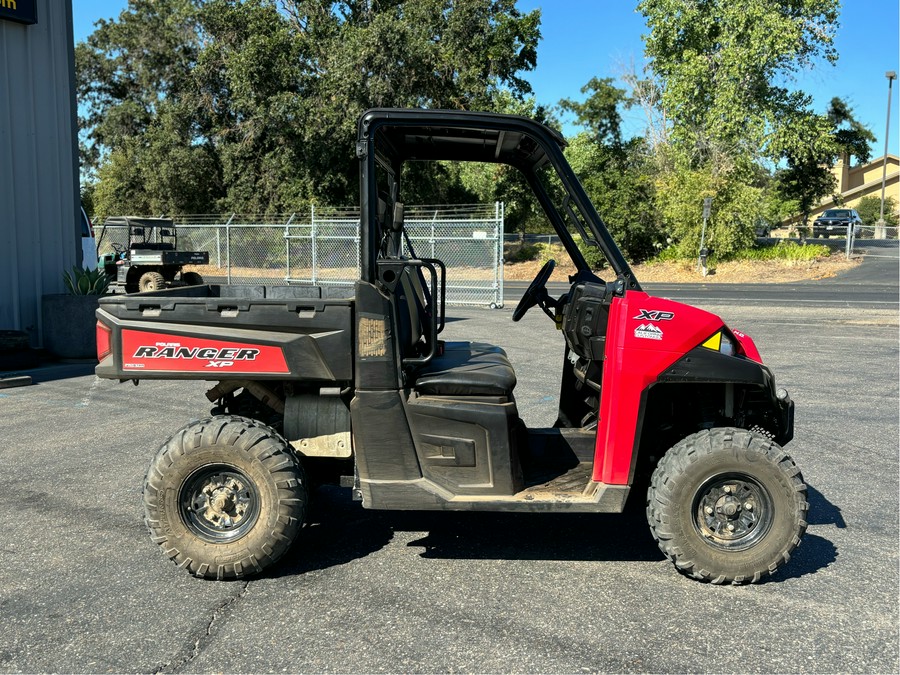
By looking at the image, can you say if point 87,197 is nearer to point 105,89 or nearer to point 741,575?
point 105,89

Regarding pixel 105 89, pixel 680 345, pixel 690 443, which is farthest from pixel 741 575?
pixel 105 89

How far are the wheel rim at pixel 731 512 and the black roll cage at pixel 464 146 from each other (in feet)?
3.52

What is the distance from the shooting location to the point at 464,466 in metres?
3.81

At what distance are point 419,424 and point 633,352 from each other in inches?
43.4

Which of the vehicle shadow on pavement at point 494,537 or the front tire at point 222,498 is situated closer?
the front tire at point 222,498

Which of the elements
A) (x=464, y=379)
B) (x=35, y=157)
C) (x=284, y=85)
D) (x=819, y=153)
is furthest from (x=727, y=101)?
(x=464, y=379)

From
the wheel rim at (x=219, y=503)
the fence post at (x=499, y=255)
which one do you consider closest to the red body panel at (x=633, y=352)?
the wheel rim at (x=219, y=503)

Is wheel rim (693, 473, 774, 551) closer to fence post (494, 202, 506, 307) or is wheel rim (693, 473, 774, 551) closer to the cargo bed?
the cargo bed

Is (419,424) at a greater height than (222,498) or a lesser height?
greater

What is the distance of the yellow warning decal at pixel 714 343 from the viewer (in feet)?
12.4

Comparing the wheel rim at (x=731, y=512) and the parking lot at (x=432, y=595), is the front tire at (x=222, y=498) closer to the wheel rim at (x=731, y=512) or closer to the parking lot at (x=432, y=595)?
the parking lot at (x=432, y=595)

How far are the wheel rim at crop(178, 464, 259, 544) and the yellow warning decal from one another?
237cm

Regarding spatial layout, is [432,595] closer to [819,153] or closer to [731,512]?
[731,512]

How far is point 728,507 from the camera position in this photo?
12.3 feet
